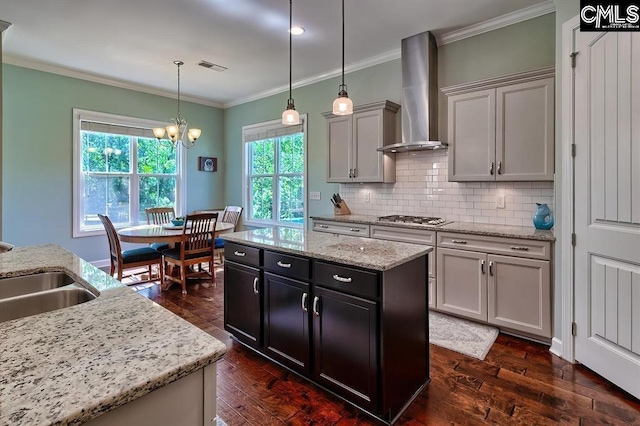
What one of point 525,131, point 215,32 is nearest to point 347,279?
point 525,131

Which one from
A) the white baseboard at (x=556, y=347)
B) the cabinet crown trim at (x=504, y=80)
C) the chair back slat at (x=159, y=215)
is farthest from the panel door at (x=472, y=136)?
the chair back slat at (x=159, y=215)

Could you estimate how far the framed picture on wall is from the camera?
6221 mm

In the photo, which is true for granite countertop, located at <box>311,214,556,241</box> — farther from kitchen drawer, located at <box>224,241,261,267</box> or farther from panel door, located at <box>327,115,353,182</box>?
kitchen drawer, located at <box>224,241,261,267</box>

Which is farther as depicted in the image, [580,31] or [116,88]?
[116,88]

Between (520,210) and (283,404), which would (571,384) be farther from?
(283,404)

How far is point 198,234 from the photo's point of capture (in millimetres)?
4105

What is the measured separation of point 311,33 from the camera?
11.6 ft

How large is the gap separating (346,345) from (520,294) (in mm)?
1718

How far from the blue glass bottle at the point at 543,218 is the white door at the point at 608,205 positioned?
57 centimetres

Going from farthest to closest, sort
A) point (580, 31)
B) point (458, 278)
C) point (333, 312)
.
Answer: point (458, 278) → point (580, 31) → point (333, 312)

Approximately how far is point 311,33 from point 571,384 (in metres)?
3.66

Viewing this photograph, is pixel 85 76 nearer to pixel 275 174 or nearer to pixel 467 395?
pixel 275 174

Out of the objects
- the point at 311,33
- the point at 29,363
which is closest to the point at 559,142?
the point at 311,33

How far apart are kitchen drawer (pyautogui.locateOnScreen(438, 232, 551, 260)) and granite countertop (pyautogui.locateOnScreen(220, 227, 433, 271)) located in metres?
1.07
